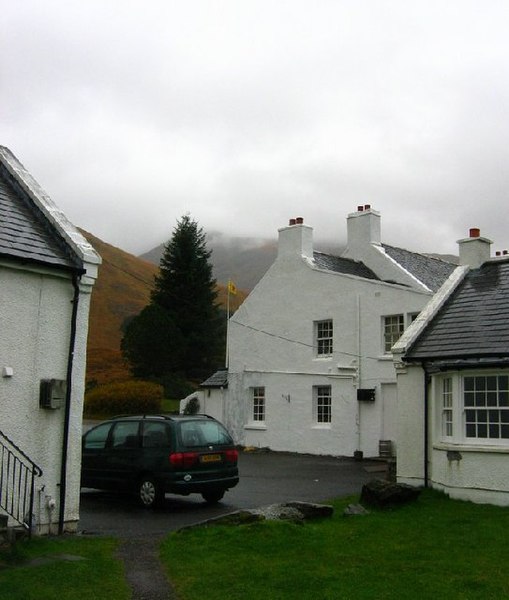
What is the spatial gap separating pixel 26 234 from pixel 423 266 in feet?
71.4

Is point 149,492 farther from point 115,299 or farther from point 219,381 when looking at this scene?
point 115,299

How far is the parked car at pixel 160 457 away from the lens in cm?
1337

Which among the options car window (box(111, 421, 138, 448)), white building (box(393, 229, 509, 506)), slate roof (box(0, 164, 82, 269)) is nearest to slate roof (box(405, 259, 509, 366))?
white building (box(393, 229, 509, 506))

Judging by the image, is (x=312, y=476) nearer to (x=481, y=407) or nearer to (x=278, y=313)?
(x=481, y=407)

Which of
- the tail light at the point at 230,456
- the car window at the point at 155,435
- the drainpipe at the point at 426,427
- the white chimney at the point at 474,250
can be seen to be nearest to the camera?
the car window at the point at 155,435

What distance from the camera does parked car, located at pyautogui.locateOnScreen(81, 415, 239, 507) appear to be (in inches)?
526

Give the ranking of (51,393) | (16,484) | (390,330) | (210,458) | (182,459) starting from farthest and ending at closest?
(390,330)
(210,458)
(182,459)
(51,393)
(16,484)

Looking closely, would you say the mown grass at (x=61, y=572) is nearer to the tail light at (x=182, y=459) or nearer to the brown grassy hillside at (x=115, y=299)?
the tail light at (x=182, y=459)

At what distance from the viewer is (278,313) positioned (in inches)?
1156

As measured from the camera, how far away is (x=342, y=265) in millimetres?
29672

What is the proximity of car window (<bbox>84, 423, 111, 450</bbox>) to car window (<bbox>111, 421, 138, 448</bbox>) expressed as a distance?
0.76ft

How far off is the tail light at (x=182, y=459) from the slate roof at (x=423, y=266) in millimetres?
16088

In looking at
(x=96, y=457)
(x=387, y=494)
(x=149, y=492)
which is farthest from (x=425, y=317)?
(x=96, y=457)

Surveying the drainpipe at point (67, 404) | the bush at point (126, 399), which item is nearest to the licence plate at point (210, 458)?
the drainpipe at point (67, 404)
